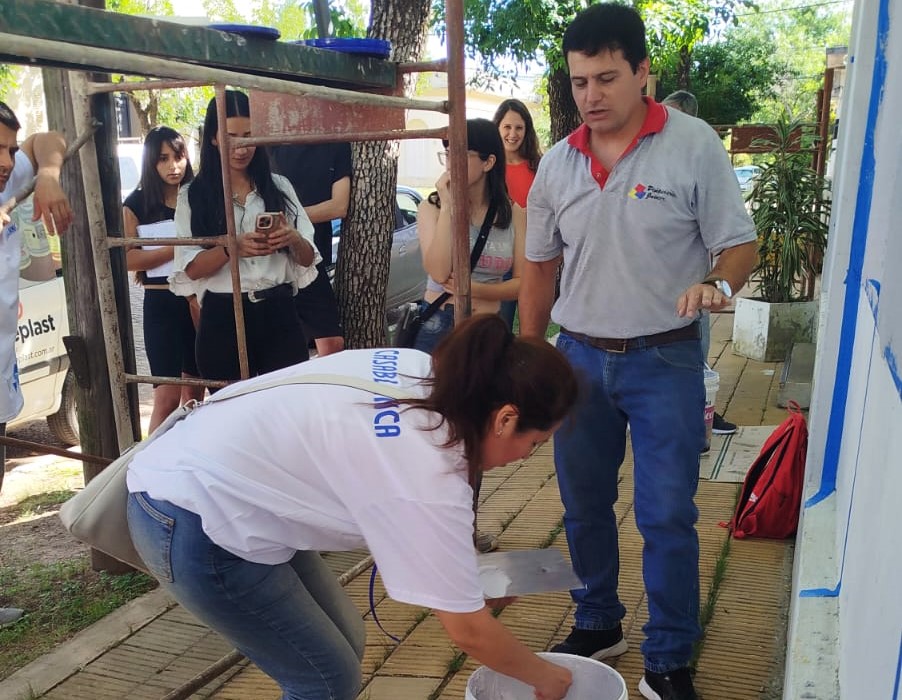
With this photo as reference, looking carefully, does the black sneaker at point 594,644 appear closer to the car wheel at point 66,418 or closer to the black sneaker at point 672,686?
the black sneaker at point 672,686

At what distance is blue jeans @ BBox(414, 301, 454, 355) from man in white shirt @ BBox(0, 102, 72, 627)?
1.31 metres

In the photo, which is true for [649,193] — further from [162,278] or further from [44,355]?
[44,355]

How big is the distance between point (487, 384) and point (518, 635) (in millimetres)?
1632

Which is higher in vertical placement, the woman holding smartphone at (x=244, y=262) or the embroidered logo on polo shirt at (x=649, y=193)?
the embroidered logo on polo shirt at (x=649, y=193)

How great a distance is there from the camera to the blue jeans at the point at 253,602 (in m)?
1.72

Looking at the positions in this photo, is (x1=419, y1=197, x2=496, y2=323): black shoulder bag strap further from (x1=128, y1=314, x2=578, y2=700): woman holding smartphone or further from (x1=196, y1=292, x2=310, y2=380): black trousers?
(x1=128, y1=314, x2=578, y2=700): woman holding smartphone

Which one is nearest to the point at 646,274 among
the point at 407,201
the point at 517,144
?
the point at 517,144

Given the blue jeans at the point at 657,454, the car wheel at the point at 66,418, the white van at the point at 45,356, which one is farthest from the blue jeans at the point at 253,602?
the car wheel at the point at 66,418

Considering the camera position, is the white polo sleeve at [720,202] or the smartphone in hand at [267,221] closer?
the white polo sleeve at [720,202]

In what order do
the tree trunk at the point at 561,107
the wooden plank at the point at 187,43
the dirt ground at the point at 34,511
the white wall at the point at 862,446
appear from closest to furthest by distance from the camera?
the white wall at the point at 862,446 → the wooden plank at the point at 187,43 → the dirt ground at the point at 34,511 → the tree trunk at the point at 561,107

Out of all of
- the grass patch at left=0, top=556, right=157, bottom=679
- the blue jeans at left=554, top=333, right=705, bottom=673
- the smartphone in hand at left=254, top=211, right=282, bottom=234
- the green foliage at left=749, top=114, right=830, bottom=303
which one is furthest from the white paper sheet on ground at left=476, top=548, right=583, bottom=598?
the green foliage at left=749, top=114, right=830, bottom=303

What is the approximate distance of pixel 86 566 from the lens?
3705mm

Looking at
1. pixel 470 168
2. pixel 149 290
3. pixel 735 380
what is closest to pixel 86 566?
pixel 149 290

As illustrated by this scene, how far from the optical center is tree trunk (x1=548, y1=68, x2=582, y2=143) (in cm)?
818
